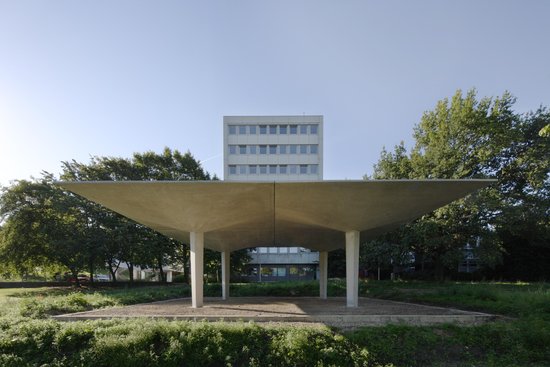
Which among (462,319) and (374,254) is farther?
(374,254)

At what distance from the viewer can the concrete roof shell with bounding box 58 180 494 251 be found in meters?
12.0

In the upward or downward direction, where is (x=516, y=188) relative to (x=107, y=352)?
upward

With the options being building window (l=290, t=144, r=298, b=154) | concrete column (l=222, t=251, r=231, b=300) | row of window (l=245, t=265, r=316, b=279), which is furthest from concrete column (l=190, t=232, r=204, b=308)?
row of window (l=245, t=265, r=316, b=279)

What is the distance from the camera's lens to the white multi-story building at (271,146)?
52812mm

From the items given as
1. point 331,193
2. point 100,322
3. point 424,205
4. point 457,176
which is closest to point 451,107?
point 457,176

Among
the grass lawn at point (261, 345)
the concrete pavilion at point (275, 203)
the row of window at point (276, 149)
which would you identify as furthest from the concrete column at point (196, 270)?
the row of window at point (276, 149)

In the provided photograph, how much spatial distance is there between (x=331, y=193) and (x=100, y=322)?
8128 millimetres

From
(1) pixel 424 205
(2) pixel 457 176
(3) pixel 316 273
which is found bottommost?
(3) pixel 316 273

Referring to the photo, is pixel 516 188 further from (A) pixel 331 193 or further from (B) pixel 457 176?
(A) pixel 331 193

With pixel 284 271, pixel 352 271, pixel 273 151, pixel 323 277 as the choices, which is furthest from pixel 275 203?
pixel 284 271

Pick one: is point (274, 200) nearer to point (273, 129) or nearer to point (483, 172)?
point (483, 172)

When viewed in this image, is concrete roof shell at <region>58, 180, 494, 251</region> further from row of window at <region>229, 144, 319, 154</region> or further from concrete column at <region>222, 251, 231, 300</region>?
row of window at <region>229, 144, 319, 154</region>

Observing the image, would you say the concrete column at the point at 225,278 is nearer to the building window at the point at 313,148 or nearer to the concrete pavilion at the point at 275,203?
the concrete pavilion at the point at 275,203

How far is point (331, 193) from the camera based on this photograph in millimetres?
12641
